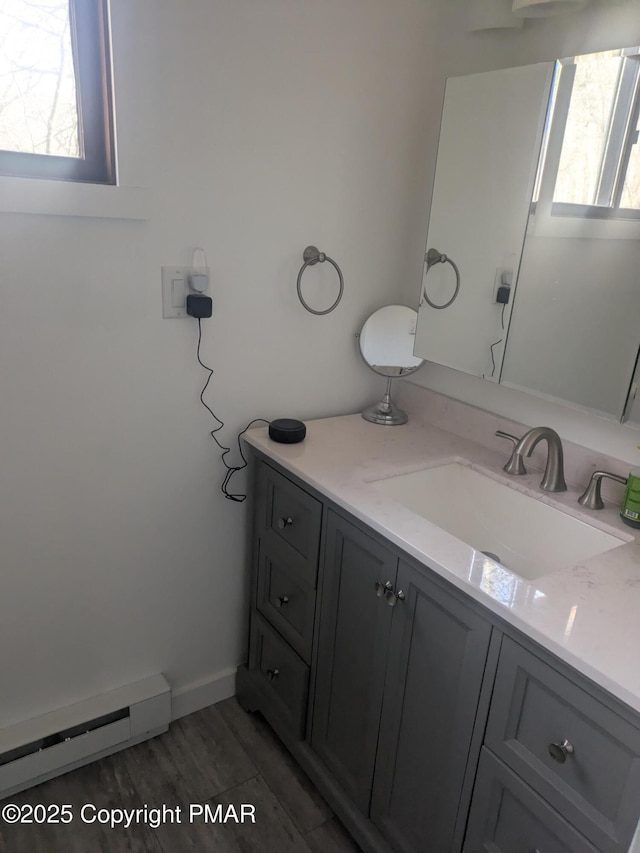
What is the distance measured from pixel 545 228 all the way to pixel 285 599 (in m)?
1.12

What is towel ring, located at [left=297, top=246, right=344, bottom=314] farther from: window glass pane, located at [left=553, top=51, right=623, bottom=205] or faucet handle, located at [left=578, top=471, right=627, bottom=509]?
faucet handle, located at [left=578, top=471, right=627, bottom=509]

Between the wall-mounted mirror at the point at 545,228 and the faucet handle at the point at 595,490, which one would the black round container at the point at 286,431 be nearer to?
the wall-mounted mirror at the point at 545,228

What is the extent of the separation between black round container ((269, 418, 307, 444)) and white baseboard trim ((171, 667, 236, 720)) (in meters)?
0.81

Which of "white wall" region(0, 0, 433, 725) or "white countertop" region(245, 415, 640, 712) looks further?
"white wall" region(0, 0, 433, 725)

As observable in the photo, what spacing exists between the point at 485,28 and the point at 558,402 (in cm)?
96

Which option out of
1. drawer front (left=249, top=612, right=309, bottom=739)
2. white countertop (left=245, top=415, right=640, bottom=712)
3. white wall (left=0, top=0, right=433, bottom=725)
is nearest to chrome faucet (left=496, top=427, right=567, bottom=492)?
white countertop (left=245, top=415, right=640, bottom=712)

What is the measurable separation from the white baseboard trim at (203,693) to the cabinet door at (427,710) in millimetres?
676

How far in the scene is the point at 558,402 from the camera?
142 centimetres

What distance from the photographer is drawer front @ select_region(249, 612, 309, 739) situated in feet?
5.18

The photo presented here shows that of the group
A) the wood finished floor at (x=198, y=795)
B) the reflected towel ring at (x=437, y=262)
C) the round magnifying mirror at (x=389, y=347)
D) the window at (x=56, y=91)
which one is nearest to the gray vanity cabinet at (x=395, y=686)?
the wood finished floor at (x=198, y=795)

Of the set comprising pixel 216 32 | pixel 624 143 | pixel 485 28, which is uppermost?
pixel 485 28

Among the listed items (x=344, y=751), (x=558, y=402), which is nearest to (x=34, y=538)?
(x=344, y=751)

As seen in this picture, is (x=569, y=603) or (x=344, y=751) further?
(x=344, y=751)

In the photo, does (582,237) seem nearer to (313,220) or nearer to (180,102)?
(313,220)
